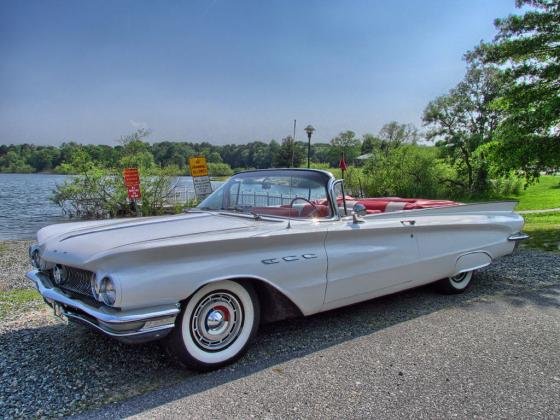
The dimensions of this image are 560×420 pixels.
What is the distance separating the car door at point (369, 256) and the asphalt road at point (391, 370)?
0.39m

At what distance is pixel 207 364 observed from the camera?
288 cm

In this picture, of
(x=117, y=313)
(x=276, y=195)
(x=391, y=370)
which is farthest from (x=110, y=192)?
(x=391, y=370)

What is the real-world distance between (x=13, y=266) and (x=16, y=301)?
4386 mm

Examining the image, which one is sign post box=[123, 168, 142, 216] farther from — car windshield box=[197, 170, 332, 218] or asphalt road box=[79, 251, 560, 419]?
asphalt road box=[79, 251, 560, 419]

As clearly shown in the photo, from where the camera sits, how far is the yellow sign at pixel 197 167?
35.7 ft

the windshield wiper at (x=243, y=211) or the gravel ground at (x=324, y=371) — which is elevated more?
the windshield wiper at (x=243, y=211)

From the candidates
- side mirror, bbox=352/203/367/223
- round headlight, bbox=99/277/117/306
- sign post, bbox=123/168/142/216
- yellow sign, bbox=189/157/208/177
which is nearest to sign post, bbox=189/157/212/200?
yellow sign, bbox=189/157/208/177

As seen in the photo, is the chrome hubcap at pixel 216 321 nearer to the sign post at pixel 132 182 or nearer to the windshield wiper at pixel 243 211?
the windshield wiper at pixel 243 211

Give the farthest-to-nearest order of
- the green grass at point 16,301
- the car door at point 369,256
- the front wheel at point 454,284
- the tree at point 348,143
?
the tree at point 348,143 → the front wheel at point 454,284 → the green grass at point 16,301 → the car door at point 369,256

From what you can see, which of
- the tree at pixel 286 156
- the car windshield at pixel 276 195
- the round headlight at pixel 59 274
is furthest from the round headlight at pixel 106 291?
the tree at pixel 286 156

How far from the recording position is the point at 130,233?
3.04 metres

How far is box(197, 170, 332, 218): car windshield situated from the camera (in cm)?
376

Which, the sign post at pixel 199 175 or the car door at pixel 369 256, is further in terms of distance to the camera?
the sign post at pixel 199 175

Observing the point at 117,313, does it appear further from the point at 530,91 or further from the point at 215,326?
the point at 530,91
